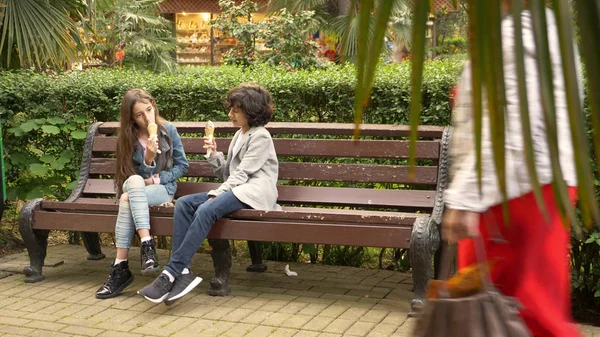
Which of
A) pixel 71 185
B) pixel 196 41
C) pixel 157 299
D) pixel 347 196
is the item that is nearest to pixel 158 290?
pixel 157 299

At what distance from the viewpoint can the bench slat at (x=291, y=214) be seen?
4703 millimetres

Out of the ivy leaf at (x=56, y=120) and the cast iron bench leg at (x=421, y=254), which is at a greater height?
the ivy leaf at (x=56, y=120)

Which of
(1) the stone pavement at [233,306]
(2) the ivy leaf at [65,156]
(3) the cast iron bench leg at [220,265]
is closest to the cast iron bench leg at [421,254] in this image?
(1) the stone pavement at [233,306]

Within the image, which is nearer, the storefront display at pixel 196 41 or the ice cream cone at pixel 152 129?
the ice cream cone at pixel 152 129

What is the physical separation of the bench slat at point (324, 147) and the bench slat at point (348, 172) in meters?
0.08

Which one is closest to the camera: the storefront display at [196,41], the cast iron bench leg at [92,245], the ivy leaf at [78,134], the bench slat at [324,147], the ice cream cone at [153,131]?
the bench slat at [324,147]

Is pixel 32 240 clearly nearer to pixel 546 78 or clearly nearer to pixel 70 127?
pixel 70 127

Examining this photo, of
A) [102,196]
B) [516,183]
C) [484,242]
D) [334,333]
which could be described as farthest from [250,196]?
[516,183]

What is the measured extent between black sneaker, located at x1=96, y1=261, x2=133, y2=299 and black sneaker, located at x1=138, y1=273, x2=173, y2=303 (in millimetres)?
533

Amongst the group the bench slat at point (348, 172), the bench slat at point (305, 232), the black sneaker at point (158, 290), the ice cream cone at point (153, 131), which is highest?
the ice cream cone at point (153, 131)

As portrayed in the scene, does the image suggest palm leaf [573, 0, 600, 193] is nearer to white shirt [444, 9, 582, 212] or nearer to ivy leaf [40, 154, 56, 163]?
white shirt [444, 9, 582, 212]

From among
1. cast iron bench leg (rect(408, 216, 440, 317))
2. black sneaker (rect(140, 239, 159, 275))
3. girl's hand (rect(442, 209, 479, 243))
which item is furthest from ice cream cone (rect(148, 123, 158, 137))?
girl's hand (rect(442, 209, 479, 243))

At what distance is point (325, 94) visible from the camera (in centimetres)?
602

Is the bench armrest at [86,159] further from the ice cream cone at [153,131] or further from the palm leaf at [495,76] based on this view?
the palm leaf at [495,76]
